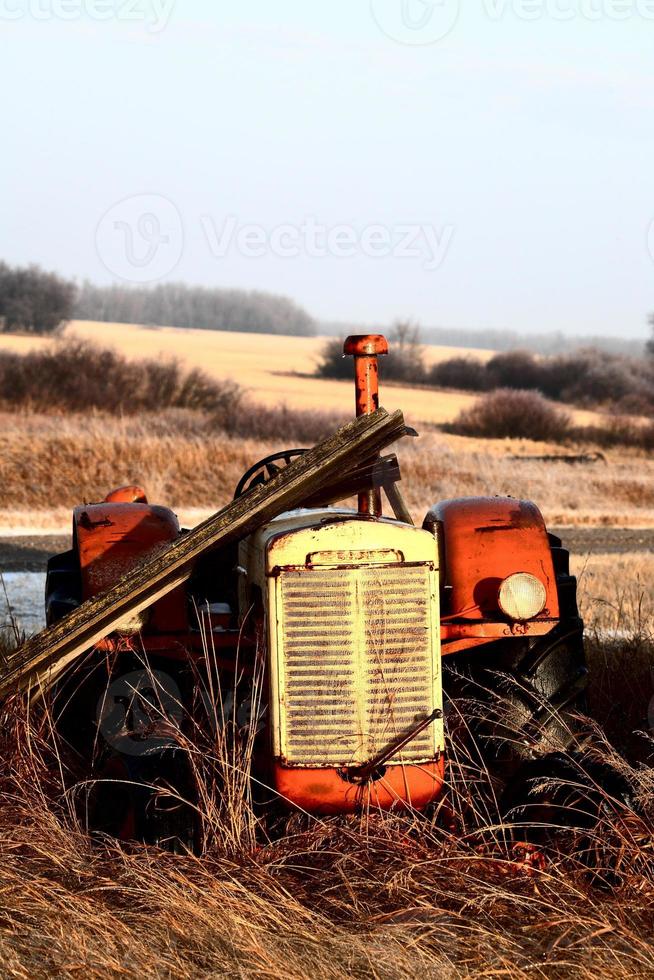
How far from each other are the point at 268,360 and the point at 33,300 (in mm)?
10762

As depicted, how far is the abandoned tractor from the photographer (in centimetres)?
453

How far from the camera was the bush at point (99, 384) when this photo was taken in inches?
1409

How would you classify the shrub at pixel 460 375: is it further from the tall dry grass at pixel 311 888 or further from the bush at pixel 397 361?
the tall dry grass at pixel 311 888

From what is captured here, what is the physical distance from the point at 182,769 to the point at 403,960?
1.43 meters

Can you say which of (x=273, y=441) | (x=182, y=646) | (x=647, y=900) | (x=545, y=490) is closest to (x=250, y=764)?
(x=182, y=646)

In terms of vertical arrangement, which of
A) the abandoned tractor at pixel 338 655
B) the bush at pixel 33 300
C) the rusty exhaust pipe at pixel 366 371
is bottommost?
the abandoned tractor at pixel 338 655

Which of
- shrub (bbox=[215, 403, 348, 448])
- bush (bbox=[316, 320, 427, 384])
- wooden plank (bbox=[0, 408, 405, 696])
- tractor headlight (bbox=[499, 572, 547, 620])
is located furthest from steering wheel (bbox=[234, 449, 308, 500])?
bush (bbox=[316, 320, 427, 384])

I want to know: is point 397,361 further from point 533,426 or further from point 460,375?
point 533,426

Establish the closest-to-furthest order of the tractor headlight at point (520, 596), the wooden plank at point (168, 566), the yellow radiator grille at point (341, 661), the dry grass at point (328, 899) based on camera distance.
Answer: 1. the dry grass at point (328, 899)
2. the yellow radiator grille at point (341, 661)
3. the wooden plank at point (168, 566)
4. the tractor headlight at point (520, 596)

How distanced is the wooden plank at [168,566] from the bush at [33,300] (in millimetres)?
51905

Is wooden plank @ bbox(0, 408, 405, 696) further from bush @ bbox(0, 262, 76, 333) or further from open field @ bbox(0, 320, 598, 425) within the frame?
bush @ bbox(0, 262, 76, 333)

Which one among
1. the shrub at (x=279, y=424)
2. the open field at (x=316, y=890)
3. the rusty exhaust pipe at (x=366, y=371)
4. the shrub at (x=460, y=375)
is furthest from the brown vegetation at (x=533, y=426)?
the rusty exhaust pipe at (x=366, y=371)

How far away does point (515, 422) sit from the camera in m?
43.2

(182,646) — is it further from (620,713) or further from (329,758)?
(620,713)
